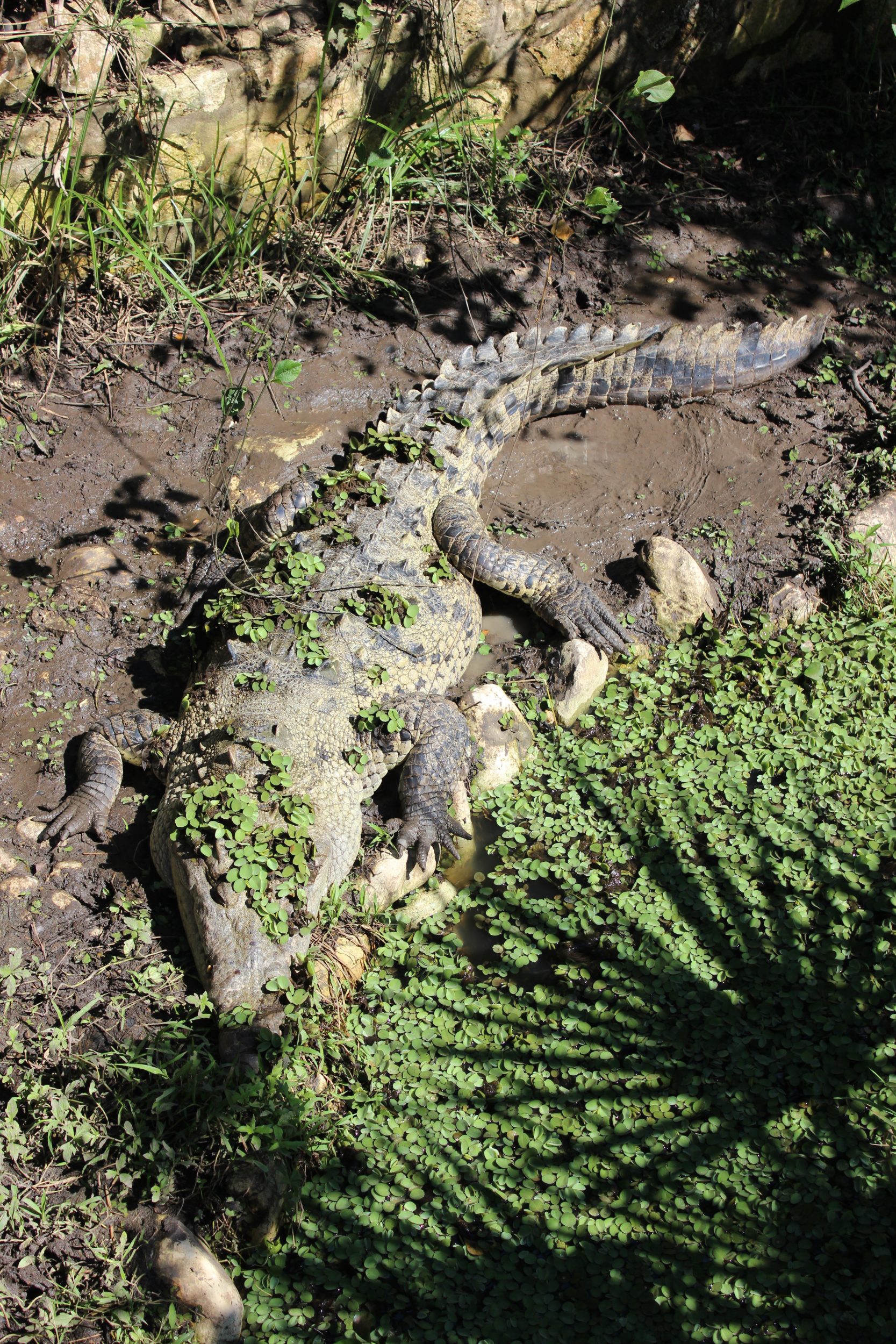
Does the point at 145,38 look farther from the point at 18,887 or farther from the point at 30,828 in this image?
the point at 18,887

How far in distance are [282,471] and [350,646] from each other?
1.56 metres

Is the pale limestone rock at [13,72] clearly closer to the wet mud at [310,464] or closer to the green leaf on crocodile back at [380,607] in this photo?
the wet mud at [310,464]

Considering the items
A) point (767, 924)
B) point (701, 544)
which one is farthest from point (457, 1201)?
point (701, 544)

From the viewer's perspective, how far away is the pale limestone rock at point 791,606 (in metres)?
4.81

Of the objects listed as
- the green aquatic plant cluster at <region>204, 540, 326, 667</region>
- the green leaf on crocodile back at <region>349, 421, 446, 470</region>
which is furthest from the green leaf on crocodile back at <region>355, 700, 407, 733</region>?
the green leaf on crocodile back at <region>349, 421, 446, 470</region>

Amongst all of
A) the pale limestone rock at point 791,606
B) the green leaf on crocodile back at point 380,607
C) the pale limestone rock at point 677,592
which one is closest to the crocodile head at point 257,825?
the green leaf on crocodile back at point 380,607

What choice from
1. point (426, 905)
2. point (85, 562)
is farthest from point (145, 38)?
point (426, 905)

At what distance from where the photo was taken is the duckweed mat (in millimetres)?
2828

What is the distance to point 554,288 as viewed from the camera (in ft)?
20.1

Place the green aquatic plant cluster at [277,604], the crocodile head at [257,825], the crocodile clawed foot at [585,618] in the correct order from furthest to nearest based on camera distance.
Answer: the crocodile clawed foot at [585,618]
the green aquatic plant cluster at [277,604]
the crocodile head at [257,825]

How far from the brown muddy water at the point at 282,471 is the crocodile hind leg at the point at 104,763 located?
11cm

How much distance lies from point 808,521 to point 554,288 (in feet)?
7.25

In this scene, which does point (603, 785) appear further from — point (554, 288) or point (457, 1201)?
point (554, 288)

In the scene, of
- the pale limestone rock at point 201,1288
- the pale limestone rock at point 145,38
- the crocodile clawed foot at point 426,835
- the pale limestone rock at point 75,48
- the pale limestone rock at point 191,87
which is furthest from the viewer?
the pale limestone rock at point 191,87
